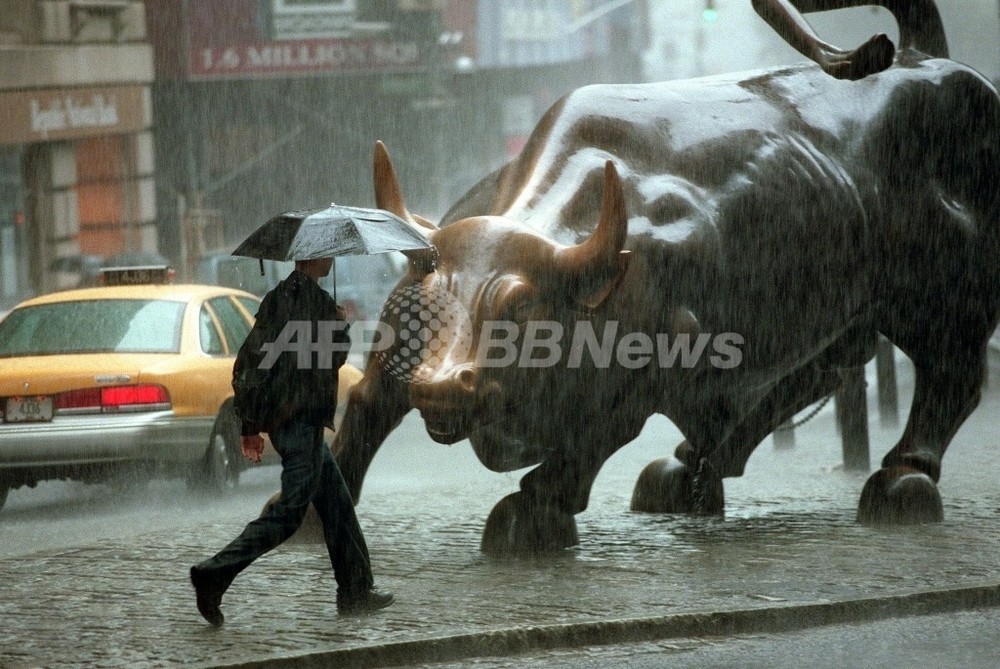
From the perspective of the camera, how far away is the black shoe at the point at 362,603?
818cm

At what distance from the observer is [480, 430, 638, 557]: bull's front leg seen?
9.62 m

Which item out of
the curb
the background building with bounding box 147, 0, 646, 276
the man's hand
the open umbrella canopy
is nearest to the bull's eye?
the open umbrella canopy

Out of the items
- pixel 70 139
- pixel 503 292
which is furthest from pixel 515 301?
pixel 70 139

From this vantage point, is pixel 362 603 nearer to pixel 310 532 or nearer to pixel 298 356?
pixel 298 356

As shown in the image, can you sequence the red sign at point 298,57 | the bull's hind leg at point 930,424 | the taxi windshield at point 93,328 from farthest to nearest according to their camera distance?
the red sign at point 298,57 < the taxi windshield at point 93,328 < the bull's hind leg at point 930,424

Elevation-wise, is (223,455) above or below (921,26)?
below

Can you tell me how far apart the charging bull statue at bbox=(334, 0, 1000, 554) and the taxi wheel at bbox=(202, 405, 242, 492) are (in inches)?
133

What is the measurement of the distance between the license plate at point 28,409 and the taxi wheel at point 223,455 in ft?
3.98

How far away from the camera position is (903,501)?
413 inches

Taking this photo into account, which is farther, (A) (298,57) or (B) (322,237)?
(A) (298,57)

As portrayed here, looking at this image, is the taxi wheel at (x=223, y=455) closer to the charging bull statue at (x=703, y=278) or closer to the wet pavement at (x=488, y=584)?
the wet pavement at (x=488, y=584)

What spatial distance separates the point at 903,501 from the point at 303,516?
383 centimetres

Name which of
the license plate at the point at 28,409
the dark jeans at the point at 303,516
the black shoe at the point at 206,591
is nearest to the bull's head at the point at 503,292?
the dark jeans at the point at 303,516

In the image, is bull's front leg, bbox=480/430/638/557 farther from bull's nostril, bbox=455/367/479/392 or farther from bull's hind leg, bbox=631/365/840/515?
bull's hind leg, bbox=631/365/840/515
